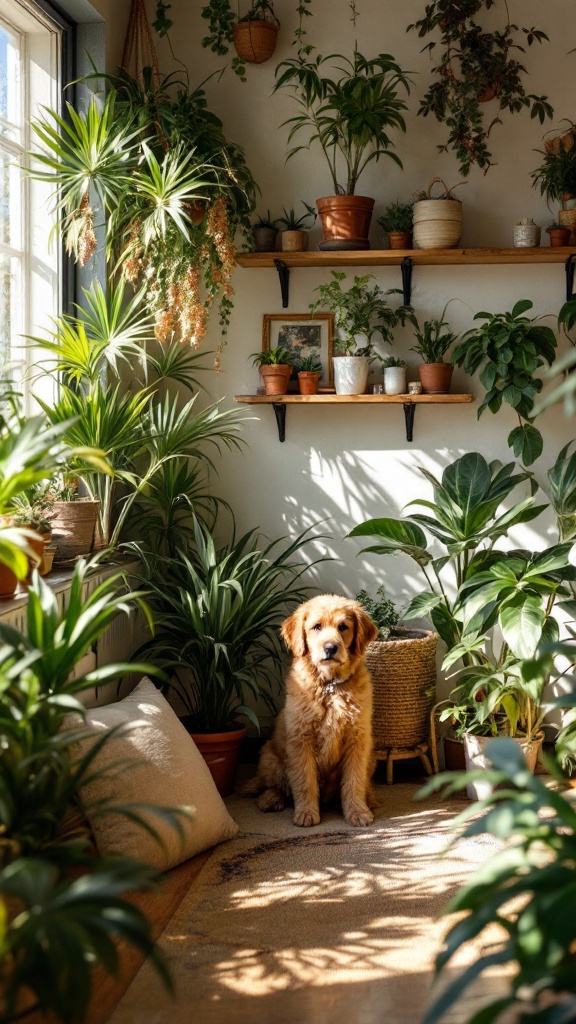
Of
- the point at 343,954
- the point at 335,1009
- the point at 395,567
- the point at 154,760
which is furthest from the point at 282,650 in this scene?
the point at 335,1009

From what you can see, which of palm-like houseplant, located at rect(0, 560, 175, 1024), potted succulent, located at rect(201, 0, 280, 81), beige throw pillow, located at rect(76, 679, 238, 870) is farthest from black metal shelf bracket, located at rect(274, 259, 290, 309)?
palm-like houseplant, located at rect(0, 560, 175, 1024)

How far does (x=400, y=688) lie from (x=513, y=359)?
1287 mm

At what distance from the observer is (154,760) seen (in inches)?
110

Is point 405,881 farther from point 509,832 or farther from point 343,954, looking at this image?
point 509,832

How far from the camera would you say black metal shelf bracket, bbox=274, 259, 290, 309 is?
3.85m

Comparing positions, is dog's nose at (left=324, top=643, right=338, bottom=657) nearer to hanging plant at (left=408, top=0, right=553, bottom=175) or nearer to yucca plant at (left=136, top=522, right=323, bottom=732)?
yucca plant at (left=136, top=522, right=323, bottom=732)

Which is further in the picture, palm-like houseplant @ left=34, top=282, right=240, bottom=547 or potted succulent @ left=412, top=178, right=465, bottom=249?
potted succulent @ left=412, top=178, right=465, bottom=249

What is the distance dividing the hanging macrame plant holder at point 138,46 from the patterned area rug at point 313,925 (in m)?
2.81

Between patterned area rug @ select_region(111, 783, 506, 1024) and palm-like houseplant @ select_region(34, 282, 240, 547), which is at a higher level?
palm-like houseplant @ select_region(34, 282, 240, 547)

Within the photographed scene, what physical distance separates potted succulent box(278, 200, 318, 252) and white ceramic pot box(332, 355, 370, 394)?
476mm

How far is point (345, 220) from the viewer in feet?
12.1

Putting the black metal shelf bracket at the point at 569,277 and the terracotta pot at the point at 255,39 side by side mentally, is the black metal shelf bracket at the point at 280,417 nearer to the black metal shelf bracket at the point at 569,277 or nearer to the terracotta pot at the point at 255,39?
the black metal shelf bracket at the point at 569,277

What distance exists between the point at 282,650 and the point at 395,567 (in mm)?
577

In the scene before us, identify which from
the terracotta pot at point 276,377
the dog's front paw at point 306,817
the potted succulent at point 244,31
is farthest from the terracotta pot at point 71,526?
the potted succulent at point 244,31
